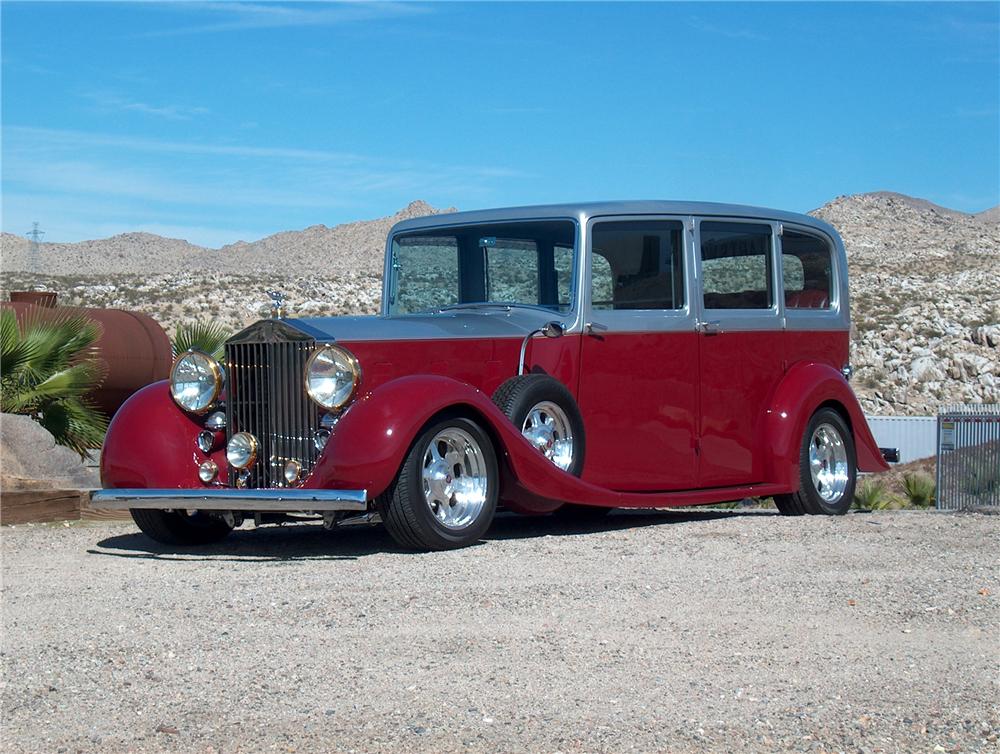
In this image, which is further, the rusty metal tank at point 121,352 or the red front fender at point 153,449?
the rusty metal tank at point 121,352

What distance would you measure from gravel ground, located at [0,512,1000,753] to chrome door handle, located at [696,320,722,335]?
5.79ft

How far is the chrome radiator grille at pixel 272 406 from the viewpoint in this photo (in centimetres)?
729

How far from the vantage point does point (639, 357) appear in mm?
8469

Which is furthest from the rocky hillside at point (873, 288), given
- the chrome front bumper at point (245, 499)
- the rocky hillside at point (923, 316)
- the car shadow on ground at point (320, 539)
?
the chrome front bumper at point (245, 499)

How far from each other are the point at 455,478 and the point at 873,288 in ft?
167

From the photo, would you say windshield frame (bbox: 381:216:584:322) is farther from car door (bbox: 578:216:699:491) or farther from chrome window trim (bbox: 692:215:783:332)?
chrome window trim (bbox: 692:215:783:332)

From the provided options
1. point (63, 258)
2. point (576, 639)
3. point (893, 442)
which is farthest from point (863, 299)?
point (63, 258)

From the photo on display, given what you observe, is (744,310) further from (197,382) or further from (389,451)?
(197,382)

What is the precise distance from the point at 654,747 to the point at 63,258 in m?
93.3

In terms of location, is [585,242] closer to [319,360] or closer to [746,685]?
[319,360]

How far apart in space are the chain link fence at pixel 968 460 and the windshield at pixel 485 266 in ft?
42.1

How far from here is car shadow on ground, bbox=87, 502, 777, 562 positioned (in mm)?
7250

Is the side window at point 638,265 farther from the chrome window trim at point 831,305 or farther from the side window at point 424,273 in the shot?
the chrome window trim at point 831,305

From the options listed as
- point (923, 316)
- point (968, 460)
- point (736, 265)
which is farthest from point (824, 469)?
point (923, 316)
